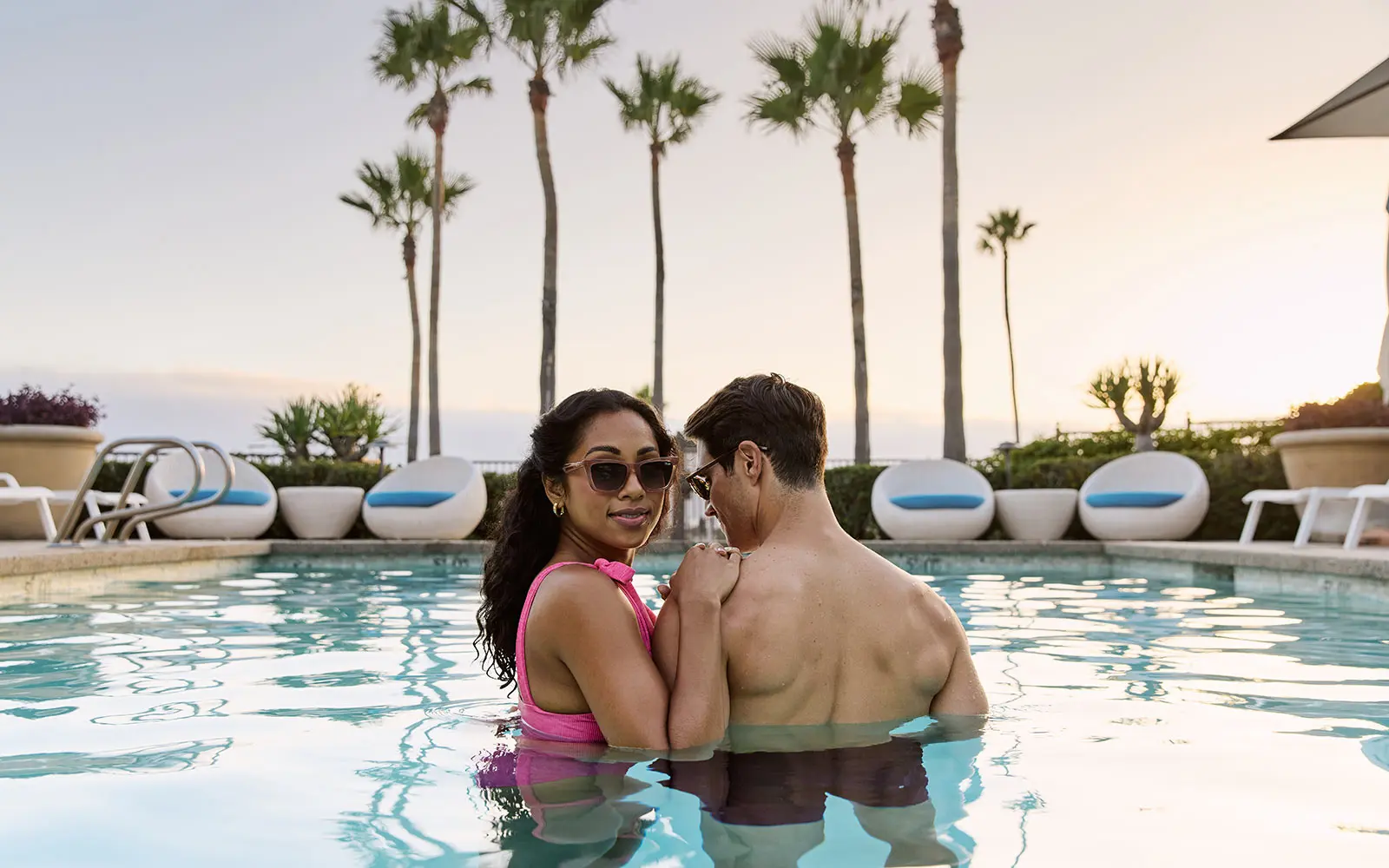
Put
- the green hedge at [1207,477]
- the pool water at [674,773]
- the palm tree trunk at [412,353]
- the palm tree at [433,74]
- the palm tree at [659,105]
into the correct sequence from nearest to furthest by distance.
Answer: the pool water at [674,773], the green hedge at [1207,477], the palm tree at [433,74], the palm tree at [659,105], the palm tree trunk at [412,353]

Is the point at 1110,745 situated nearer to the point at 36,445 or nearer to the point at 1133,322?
the point at 36,445

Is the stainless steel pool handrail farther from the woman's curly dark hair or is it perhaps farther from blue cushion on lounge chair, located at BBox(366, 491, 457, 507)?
the woman's curly dark hair

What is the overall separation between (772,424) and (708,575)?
1.05 feet

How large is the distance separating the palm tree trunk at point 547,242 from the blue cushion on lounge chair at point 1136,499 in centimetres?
1034

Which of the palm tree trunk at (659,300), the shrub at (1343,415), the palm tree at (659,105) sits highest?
the palm tree at (659,105)

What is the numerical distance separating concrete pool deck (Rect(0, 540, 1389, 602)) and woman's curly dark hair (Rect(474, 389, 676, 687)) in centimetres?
551

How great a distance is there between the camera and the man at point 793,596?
2.12 metres

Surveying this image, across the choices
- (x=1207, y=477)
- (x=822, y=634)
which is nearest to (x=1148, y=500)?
Result: (x=1207, y=477)

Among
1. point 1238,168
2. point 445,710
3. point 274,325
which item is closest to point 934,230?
point 1238,168

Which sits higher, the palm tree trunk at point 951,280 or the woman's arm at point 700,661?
the palm tree trunk at point 951,280

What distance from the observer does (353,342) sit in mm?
22984

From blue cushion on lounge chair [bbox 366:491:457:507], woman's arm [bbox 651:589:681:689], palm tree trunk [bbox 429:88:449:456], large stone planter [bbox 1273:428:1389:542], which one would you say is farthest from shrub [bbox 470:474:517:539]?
palm tree trunk [bbox 429:88:449:456]

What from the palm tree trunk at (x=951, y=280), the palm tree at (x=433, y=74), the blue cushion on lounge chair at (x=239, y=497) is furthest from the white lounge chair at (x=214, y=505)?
the palm tree at (x=433, y=74)

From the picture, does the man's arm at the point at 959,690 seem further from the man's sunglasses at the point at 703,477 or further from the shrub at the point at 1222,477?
the shrub at the point at 1222,477
